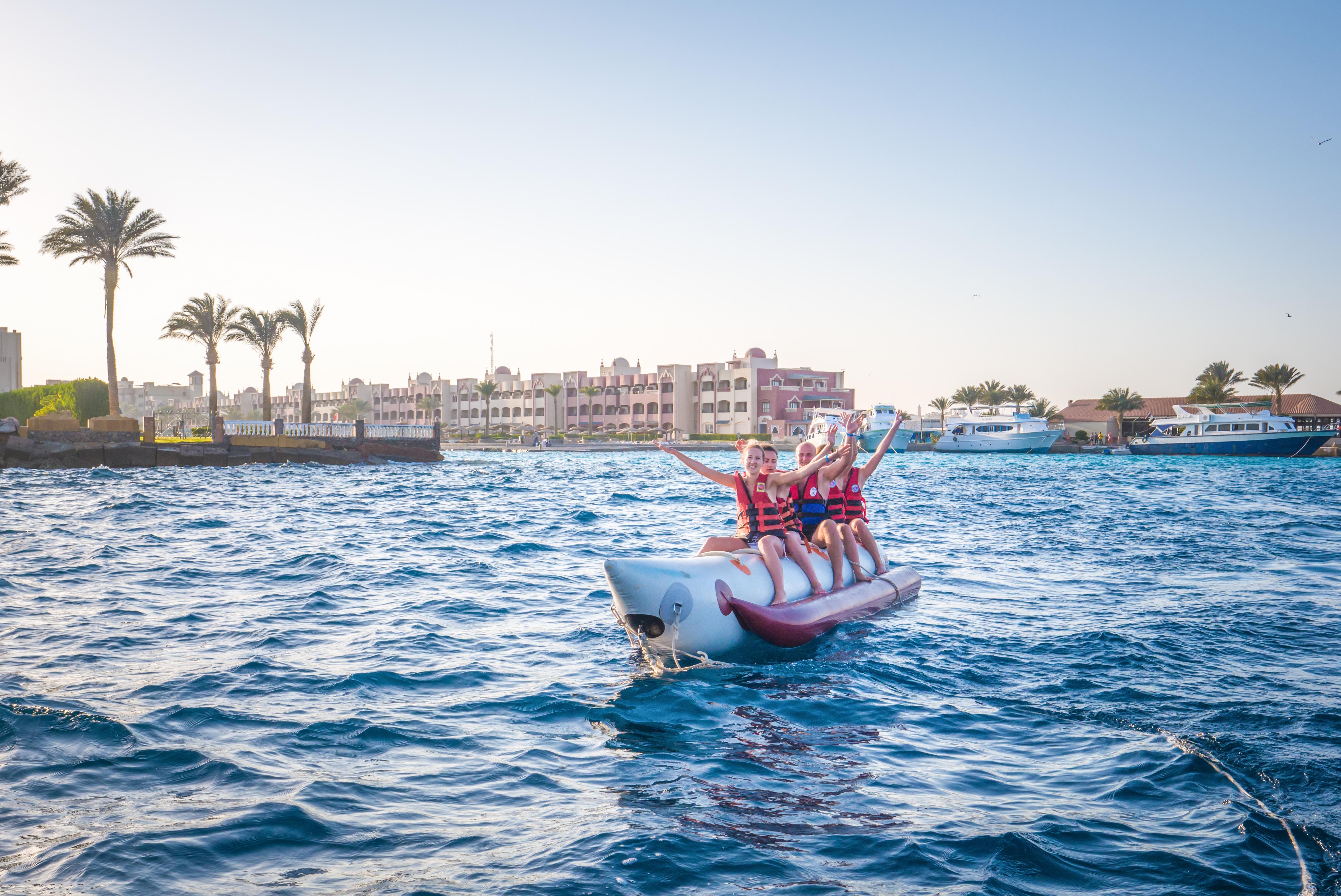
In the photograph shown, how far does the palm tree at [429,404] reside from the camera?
113312 millimetres

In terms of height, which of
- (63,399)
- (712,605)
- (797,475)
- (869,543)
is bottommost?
(712,605)

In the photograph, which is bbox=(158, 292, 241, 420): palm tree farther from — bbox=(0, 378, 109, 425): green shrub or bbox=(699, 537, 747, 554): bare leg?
bbox=(699, 537, 747, 554): bare leg

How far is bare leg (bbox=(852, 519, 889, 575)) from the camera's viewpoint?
9.66 metres

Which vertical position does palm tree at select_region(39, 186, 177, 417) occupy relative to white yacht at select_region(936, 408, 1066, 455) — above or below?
above

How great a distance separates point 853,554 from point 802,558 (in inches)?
52.3

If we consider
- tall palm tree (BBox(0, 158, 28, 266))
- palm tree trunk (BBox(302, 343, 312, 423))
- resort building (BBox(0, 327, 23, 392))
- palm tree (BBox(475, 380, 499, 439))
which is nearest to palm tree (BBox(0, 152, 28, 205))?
tall palm tree (BBox(0, 158, 28, 266))

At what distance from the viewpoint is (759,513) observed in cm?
803

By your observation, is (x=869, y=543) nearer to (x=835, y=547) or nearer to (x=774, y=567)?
(x=835, y=547)

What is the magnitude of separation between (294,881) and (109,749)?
2.31m

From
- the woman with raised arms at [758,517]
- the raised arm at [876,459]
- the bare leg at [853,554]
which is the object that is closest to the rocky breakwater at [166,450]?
the woman with raised arms at [758,517]

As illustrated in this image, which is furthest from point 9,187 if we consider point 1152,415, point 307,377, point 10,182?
point 1152,415

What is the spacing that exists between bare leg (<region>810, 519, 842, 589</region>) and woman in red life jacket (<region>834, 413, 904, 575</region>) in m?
0.54

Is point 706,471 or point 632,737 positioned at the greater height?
point 706,471

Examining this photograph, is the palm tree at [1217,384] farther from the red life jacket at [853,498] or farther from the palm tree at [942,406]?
the red life jacket at [853,498]
